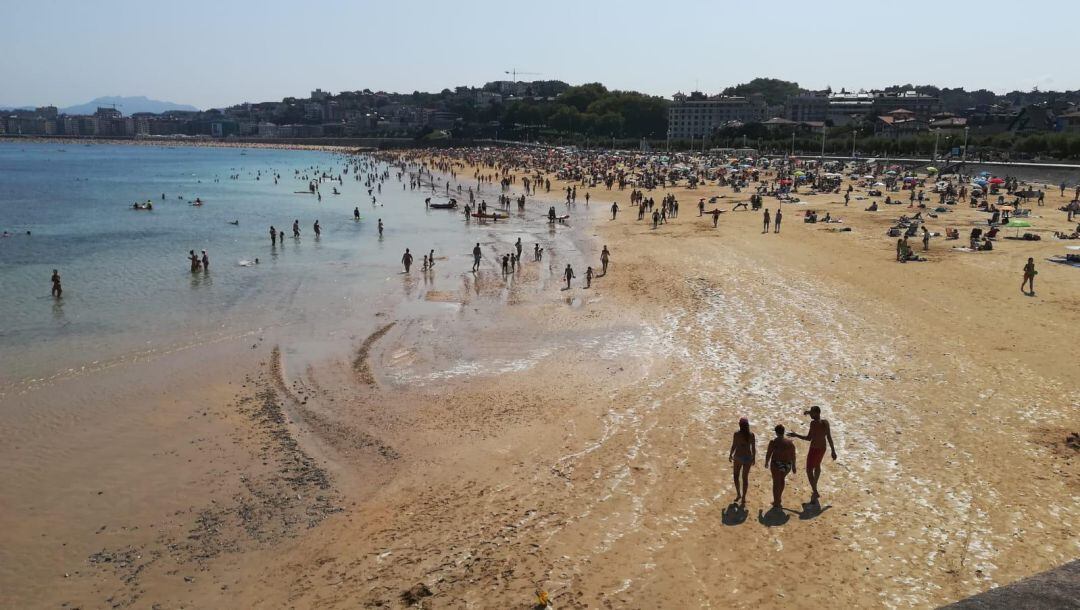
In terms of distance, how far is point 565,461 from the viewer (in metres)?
9.84

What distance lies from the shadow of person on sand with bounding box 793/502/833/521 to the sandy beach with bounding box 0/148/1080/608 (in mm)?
35

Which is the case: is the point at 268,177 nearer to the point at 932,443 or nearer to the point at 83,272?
the point at 83,272

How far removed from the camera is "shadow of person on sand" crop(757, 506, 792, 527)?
7.80 metres

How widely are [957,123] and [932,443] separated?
3129 inches

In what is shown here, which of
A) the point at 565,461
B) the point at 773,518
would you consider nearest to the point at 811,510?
the point at 773,518

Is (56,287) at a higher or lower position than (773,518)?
higher

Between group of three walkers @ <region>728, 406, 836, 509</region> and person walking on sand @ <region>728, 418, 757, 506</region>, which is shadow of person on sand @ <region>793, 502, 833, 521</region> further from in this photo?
person walking on sand @ <region>728, 418, 757, 506</region>

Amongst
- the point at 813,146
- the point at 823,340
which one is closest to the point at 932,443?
the point at 823,340

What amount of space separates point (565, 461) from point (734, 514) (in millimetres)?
2605

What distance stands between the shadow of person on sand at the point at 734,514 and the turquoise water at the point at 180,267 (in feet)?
44.5

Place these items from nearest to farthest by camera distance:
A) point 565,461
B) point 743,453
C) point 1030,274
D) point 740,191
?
point 743,453, point 565,461, point 1030,274, point 740,191

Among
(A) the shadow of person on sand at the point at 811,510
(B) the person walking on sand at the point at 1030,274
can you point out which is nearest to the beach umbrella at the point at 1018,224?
(B) the person walking on sand at the point at 1030,274

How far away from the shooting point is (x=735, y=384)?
1244cm

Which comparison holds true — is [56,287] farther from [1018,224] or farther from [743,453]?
[1018,224]
